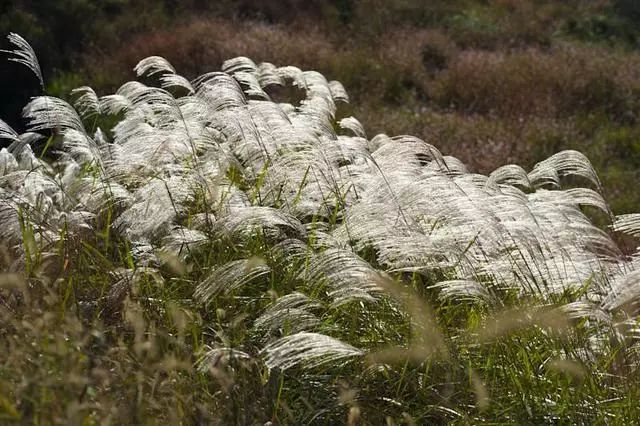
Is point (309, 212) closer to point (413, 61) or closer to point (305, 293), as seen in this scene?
point (305, 293)

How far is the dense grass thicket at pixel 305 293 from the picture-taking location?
2.92 m

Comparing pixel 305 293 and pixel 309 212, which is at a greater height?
pixel 309 212

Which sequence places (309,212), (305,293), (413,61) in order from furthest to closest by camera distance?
1. (413,61)
2. (309,212)
3. (305,293)

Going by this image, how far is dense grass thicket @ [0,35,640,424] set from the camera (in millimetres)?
2924

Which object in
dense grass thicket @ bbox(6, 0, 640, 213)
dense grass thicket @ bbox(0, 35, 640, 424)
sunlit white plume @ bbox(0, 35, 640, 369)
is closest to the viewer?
dense grass thicket @ bbox(0, 35, 640, 424)

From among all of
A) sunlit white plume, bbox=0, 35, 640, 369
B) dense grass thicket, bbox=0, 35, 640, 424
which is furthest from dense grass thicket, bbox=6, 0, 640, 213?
dense grass thicket, bbox=0, 35, 640, 424

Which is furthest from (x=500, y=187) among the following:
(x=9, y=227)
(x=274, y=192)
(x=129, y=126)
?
(x=9, y=227)

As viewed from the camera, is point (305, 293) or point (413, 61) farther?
point (413, 61)

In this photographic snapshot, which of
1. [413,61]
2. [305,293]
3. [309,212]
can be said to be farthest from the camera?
[413,61]

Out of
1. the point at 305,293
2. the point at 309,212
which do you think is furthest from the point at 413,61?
the point at 305,293

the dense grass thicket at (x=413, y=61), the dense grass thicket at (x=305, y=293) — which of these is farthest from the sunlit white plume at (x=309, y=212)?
the dense grass thicket at (x=413, y=61)

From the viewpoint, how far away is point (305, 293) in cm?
387

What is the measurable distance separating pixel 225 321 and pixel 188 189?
75 cm

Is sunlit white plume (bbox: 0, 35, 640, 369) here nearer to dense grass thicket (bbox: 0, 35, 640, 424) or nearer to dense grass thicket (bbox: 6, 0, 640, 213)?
dense grass thicket (bbox: 0, 35, 640, 424)
